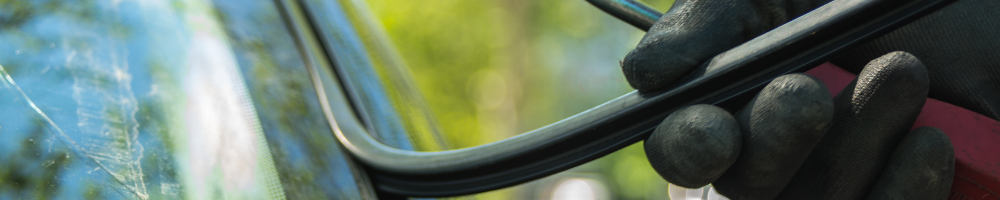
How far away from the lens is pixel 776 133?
682 millimetres

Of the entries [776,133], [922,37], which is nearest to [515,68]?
[922,37]

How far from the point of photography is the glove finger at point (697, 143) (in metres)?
0.67

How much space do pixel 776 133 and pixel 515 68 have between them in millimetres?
11824

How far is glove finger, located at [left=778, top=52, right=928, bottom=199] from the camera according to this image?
69cm

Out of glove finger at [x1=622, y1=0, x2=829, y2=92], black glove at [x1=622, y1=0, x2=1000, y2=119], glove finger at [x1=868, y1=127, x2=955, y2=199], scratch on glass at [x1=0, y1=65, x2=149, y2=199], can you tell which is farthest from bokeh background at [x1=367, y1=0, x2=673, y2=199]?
scratch on glass at [x1=0, y1=65, x2=149, y2=199]

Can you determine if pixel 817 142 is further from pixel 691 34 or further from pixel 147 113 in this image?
pixel 147 113

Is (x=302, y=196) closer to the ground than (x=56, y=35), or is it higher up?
closer to the ground

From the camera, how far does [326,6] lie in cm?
122

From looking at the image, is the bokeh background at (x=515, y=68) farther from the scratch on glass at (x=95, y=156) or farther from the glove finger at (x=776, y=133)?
the scratch on glass at (x=95, y=156)

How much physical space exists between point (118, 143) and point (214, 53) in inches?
7.5

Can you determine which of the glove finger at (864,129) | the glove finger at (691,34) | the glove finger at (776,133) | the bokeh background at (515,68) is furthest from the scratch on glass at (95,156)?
the bokeh background at (515,68)

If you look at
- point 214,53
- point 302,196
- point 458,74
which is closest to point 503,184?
point 302,196

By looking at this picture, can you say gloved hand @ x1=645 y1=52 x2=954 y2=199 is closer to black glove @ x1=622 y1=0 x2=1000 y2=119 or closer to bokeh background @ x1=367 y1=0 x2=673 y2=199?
black glove @ x1=622 y1=0 x2=1000 y2=119

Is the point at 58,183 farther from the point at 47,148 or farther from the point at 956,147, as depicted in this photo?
the point at 956,147
